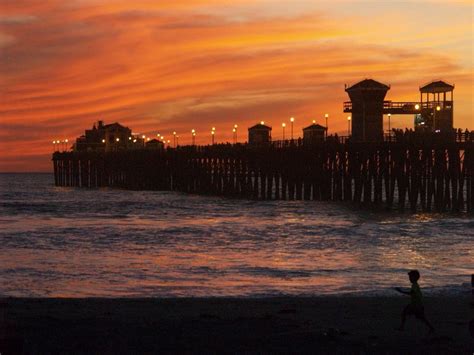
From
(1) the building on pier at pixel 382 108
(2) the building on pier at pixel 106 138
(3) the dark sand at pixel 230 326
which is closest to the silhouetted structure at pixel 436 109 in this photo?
(1) the building on pier at pixel 382 108

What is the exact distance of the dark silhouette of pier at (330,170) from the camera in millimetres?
49500

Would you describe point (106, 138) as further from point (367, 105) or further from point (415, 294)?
point (415, 294)

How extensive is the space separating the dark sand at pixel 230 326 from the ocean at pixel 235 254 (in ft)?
7.06

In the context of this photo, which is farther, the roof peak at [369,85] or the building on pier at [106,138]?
the building on pier at [106,138]

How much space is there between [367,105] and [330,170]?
1197 cm

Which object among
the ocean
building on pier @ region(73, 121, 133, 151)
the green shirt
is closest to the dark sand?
the green shirt

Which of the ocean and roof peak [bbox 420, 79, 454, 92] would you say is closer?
the ocean

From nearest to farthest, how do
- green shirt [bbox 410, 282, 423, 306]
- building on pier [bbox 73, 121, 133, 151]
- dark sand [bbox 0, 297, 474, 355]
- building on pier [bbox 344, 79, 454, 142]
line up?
dark sand [bbox 0, 297, 474, 355], green shirt [bbox 410, 282, 423, 306], building on pier [bbox 344, 79, 454, 142], building on pier [bbox 73, 121, 133, 151]

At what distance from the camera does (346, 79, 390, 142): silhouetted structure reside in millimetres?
71062

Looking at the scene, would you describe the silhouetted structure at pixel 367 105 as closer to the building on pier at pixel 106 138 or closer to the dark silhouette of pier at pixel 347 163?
the dark silhouette of pier at pixel 347 163

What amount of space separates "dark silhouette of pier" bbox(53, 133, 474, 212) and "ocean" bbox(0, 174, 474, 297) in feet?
7.69

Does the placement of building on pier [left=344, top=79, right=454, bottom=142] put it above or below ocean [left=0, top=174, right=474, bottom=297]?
above

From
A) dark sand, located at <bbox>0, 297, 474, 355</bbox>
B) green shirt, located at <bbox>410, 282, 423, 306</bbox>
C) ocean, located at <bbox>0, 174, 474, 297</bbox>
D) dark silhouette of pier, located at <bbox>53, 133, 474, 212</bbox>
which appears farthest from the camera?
dark silhouette of pier, located at <bbox>53, 133, 474, 212</bbox>

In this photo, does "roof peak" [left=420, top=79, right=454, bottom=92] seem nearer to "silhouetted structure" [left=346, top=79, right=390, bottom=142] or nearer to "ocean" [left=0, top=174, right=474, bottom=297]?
"silhouetted structure" [left=346, top=79, right=390, bottom=142]
